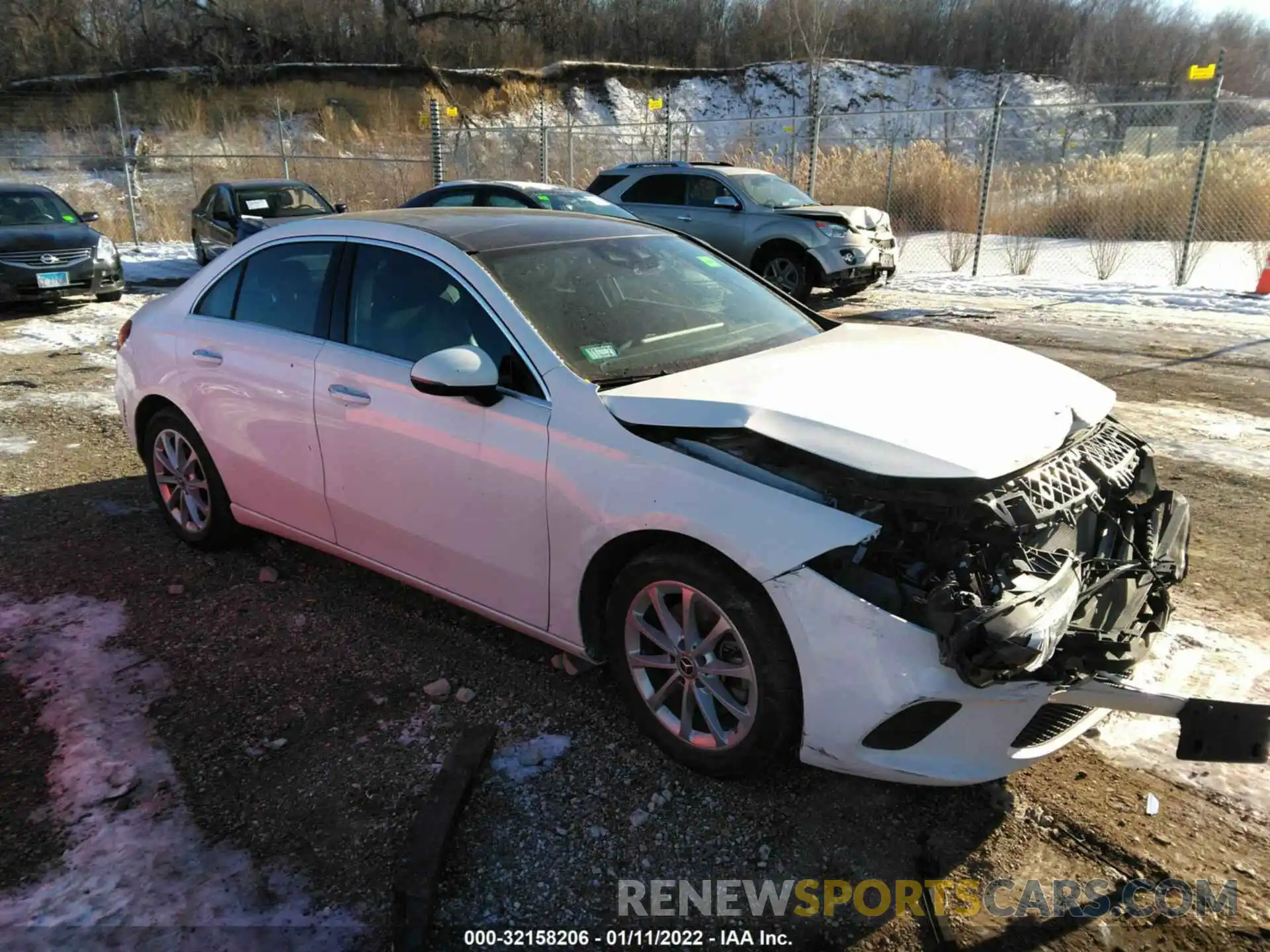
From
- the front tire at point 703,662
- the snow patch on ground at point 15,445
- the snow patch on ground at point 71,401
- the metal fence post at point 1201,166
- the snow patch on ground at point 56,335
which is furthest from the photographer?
the metal fence post at point 1201,166

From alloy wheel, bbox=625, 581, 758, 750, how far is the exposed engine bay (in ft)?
1.37

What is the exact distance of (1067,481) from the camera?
2.64 m

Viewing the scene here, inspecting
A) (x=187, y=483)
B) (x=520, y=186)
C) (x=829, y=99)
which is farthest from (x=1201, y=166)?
(x=829, y=99)

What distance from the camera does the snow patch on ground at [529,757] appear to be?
2852 mm

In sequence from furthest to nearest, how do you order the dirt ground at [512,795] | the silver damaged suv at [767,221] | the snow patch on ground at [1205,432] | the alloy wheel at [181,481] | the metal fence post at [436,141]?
the metal fence post at [436,141] → the silver damaged suv at [767,221] → the snow patch on ground at [1205,432] → the alloy wheel at [181,481] → the dirt ground at [512,795]

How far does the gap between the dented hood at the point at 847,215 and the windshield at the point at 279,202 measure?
7.58 meters

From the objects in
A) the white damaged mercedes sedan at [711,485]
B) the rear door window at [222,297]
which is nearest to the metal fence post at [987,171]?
the white damaged mercedes sedan at [711,485]

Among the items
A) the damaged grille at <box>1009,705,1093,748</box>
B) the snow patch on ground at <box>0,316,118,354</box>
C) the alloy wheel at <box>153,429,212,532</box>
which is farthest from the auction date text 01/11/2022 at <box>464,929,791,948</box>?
the snow patch on ground at <box>0,316,118,354</box>

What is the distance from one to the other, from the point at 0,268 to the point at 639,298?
38.3 ft

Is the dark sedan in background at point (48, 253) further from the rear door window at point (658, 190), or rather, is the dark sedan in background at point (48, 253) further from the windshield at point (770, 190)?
the windshield at point (770, 190)

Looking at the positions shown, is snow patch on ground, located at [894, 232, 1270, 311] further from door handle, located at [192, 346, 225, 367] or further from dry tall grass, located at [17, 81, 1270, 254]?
door handle, located at [192, 346, 225, 367]

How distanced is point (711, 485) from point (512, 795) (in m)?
1.16

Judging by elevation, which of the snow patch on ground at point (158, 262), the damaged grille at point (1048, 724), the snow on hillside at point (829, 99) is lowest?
the snow patch on ground at point (158, 262)

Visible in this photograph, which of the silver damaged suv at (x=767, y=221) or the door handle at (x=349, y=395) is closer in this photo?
the door handle at (x=349, y=395)
